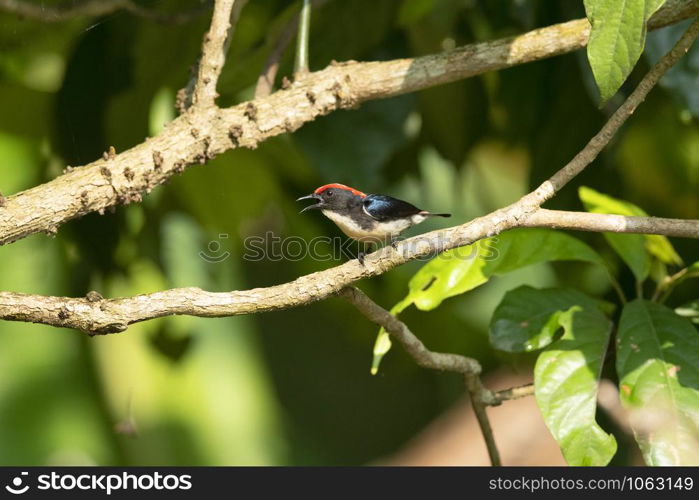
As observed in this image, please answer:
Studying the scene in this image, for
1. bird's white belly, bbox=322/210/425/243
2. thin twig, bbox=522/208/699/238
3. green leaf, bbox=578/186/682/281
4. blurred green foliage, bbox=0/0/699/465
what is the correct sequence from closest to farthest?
1. thin twig, bbox=522/208/699/238
2. green leaf, bbox=578/186/682/281
3. bird's white belly, bbox=322/210/425/243
4. blurred green foliage, bbox=0/0/699/465

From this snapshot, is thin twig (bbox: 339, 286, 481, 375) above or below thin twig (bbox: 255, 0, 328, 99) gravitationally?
below

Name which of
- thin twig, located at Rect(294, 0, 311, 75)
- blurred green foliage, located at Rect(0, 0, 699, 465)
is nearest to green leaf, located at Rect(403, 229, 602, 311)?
blurred green foliage, located at Rect(0, 0, 699, 465)

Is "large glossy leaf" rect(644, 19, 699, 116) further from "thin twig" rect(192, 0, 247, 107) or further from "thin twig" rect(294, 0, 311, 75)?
"thin twig" rect(192, 0, 247, 107)

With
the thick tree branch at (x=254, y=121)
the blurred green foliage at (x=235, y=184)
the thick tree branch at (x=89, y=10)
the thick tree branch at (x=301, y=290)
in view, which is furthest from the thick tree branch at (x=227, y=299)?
the thick tree branch at (x=89, y=10)

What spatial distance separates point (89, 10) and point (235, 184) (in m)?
0.80

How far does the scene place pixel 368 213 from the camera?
2375 millimetres

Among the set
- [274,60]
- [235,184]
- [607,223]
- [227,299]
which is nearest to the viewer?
[227,299]

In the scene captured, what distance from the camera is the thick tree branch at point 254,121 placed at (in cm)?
171

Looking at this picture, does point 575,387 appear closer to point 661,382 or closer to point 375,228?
point 661,382

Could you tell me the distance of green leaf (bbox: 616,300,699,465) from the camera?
1.87 meters

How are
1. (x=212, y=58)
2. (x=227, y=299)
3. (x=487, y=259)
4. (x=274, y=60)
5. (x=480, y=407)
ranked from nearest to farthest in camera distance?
(x=227, y=299) → (x=212, y=58) → (x=487, y=259) → (x=480, y=407) → (x=274, y=60)

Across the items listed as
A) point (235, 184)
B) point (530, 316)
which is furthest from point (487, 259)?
point (235, 184)

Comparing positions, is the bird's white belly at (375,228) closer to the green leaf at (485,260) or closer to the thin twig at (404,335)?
the green leaf at (485,260)

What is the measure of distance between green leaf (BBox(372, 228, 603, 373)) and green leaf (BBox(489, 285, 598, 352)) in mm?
105
